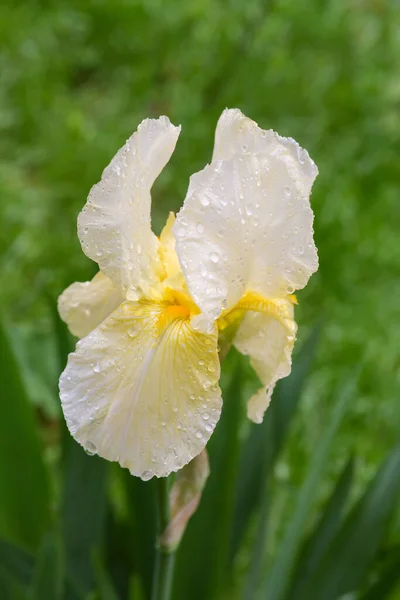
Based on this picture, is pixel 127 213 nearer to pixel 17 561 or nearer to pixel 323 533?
pixel 17 561

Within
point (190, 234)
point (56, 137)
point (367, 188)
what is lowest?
point (190, 234)

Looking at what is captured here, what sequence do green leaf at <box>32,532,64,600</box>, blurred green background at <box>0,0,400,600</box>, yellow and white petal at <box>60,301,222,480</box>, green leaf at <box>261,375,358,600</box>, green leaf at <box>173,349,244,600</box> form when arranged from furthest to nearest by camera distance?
blurred green background at <box>0,0,400,600</box>
green leaf at <box>261,375,358,600</box>
green leaf at <box>173,349,244,600</box>
green leaf at <box>32,532,64,600</box>
yellow and white petal at <box>60,301,222,480</box>

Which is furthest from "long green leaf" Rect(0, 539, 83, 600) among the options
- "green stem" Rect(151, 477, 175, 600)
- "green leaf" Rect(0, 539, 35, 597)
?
"green stem" Rect(151, 477, 175, 600)

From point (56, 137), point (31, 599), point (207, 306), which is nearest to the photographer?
point (207, 306)

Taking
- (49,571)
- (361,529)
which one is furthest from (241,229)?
(361,529)

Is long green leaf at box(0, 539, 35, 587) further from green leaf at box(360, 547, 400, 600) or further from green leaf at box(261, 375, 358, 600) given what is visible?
green leaf at box(360, 547, 400, 600)

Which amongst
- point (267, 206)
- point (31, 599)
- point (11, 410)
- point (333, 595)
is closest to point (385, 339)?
point (333, 595)

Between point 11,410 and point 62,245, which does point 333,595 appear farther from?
point 62,245

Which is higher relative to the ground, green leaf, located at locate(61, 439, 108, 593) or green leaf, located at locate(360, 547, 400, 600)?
green leaf, located at locate(61, 439, 108, 593)
